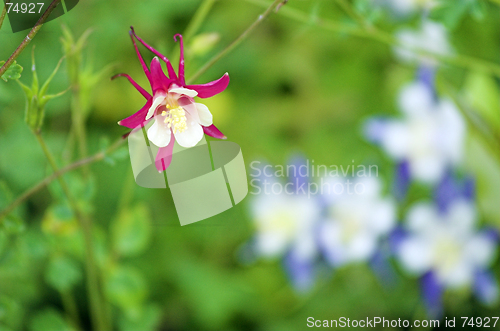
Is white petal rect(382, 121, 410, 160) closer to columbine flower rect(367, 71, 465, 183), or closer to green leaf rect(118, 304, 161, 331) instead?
columbine flower rect(367, 71, 465, 183)

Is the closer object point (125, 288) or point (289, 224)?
point (125, 288)

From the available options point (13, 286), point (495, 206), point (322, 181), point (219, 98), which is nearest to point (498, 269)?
point (495, 206)

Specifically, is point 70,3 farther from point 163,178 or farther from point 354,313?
point 354,313

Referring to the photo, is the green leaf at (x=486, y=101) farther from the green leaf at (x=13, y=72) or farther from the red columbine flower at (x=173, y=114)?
the green leaf at (x=13, y=72)

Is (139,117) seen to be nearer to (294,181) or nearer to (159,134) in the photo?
(159,134)

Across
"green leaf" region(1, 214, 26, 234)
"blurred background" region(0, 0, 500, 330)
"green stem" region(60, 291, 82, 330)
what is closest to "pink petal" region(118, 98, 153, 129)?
"green leaf" region(1, 214, 26, 234)

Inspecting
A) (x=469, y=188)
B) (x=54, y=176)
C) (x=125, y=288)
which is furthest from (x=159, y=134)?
(x=469, y=188)
